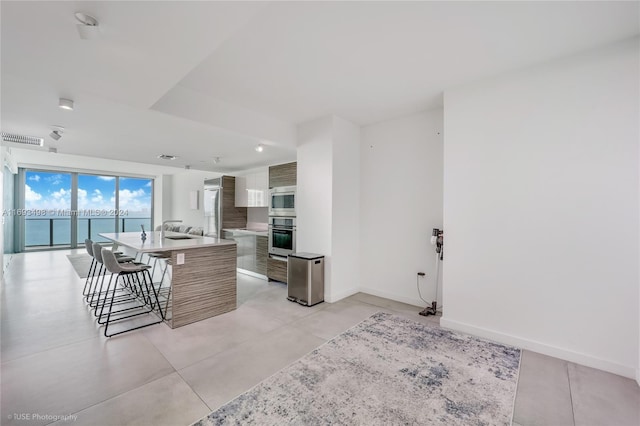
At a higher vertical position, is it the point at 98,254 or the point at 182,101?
the point at 182,101

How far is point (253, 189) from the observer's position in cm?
646

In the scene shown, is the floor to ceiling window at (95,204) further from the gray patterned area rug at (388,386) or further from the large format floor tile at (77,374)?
the gray patterned area rug at (388,386)

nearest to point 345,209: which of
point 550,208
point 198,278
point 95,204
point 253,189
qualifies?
point 198,278

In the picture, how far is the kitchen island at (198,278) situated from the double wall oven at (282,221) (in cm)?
120

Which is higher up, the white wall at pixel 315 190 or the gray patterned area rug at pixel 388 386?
the white wall at pixel 315 190

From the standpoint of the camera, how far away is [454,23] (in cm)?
200

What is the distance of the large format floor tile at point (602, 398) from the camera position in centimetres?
174

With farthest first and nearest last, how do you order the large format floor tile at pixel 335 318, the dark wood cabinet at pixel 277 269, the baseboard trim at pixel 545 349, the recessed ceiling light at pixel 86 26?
→ the dark wood cabinet at pixel 277 269 < the large format floor tile at pixel 335 318 < the baseboard trim at pixel 545 349 < the recessed ceiling light at pixel 86 26

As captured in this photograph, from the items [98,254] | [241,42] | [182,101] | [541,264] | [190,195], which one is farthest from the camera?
[190,195]

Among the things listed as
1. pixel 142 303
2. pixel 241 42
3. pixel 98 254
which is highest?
pixel 241 42

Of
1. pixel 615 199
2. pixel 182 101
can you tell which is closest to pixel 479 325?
pixel 615 199

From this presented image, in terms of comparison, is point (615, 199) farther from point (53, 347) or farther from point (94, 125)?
point (94, 125)

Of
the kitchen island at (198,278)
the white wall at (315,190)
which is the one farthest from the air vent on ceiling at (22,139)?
the white wall at (315,190)

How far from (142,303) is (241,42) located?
12.0 ft
